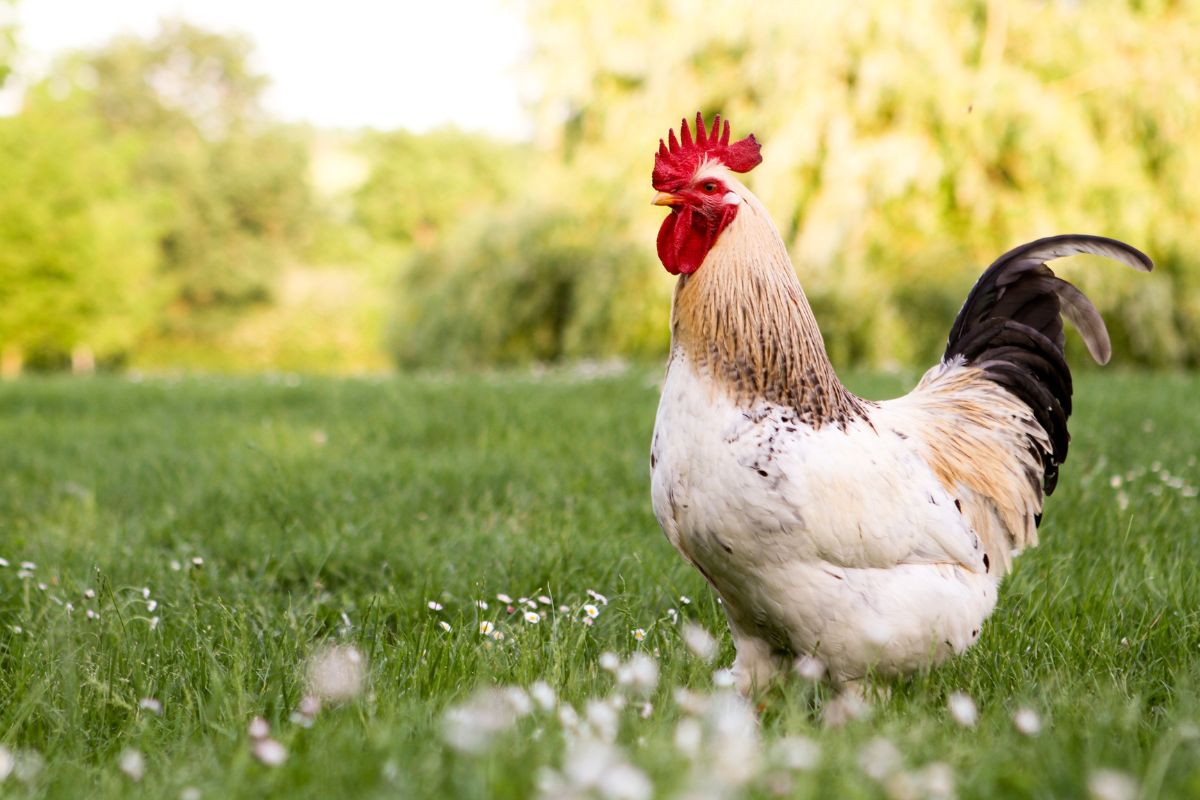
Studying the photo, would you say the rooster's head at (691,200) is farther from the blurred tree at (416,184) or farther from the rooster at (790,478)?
the blurred tree at (416,184)

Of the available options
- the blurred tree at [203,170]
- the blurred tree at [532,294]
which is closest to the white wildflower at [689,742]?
the blurred tree at [532,294]

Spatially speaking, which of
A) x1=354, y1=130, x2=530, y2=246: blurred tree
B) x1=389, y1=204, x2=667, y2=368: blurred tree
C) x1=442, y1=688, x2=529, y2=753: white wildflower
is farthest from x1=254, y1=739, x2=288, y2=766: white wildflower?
x1=354, y1=130, x2=530, y2=246: blurred tree

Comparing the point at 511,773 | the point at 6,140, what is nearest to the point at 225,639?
the point at 511,773

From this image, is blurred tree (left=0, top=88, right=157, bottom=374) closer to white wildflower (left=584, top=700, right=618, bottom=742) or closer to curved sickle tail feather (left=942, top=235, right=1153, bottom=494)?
curved sickle tail feather (left=942, top=235, right=1153, bottom=494)

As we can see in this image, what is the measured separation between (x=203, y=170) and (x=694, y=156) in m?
45.8

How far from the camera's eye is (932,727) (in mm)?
2203

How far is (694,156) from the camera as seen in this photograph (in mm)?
3018

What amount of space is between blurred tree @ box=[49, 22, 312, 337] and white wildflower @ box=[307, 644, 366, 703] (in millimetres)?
39449

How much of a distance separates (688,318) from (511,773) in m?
1.55

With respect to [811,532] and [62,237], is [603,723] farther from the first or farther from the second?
[62,237]

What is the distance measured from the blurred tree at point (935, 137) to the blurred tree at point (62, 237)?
1701 centimetres

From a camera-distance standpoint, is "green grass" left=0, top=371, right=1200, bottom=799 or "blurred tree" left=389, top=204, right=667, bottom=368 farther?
"blurred tree" left=389, top=204, right=667, bottom=368

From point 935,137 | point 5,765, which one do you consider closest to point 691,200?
point 5,765

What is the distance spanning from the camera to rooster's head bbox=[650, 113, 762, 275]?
2924 millimetres
